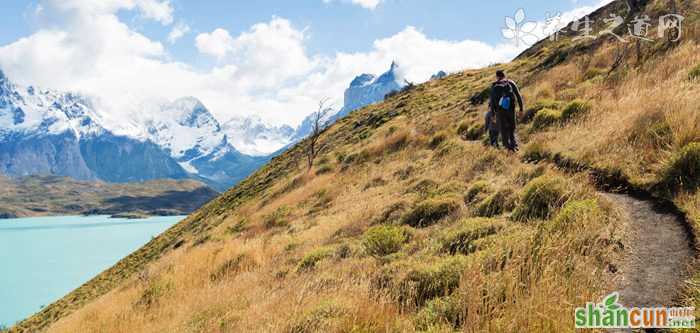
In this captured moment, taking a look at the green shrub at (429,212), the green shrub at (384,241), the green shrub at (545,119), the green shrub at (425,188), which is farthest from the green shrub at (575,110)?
the green shrub at (384,241)

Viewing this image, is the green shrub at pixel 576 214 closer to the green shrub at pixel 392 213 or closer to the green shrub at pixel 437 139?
the green shrub at pixel 392 213

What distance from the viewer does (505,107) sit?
1296 cm

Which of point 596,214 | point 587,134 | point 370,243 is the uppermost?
point 587,134

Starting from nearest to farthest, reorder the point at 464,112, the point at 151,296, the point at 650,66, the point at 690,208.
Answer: the point at 690,208
the point at 151,296
the point at 650,66
the point at 464,112

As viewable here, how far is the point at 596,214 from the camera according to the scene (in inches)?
223

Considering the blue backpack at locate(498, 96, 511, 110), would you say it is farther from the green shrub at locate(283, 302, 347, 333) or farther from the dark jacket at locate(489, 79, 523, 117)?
the green shrub at locate(283, 302, 347, 333)

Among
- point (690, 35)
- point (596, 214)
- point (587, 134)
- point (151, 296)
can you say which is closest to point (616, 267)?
point (596, 214)

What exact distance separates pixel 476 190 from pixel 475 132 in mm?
8432

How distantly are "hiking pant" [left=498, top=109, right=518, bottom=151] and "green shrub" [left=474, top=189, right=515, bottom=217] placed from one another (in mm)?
4464

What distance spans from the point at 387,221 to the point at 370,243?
2.03 m

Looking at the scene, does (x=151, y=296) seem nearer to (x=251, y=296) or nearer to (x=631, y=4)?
(x=251, y=296)

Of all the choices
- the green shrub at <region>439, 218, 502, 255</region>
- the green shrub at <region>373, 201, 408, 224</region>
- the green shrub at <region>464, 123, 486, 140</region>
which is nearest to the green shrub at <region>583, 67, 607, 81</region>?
the green shrub at <region>464, 123, 486, 140</region>

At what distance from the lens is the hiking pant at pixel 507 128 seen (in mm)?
12312

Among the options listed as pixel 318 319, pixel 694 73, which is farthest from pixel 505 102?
pixel 318 319
